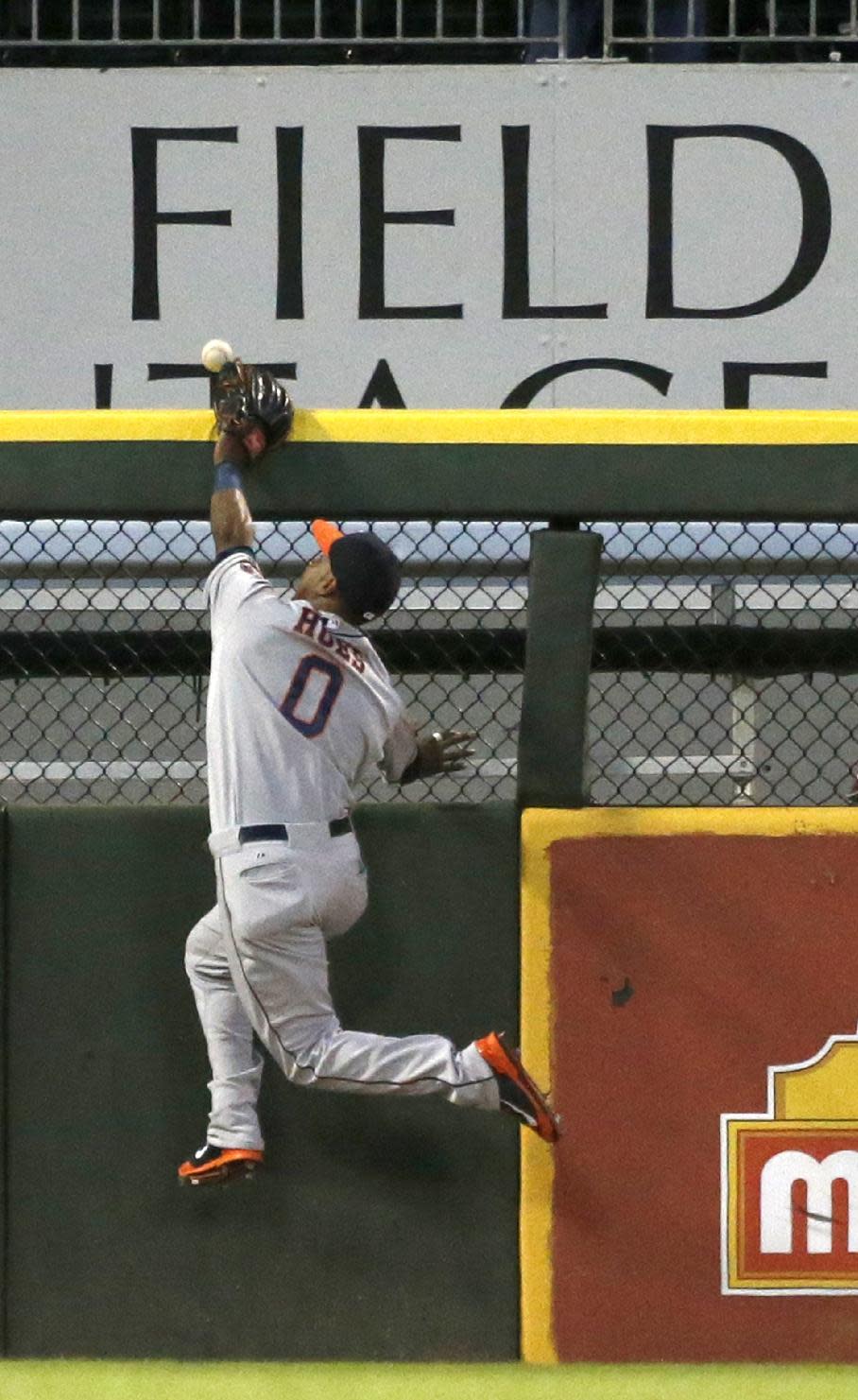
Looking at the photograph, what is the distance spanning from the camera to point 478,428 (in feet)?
13.6

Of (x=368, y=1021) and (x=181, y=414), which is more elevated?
(x=181, y=414)

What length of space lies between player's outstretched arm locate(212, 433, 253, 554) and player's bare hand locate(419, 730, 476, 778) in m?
0.59

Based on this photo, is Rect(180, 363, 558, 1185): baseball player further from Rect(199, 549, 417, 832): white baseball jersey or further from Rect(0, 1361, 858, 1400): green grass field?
Rect(0, 1361, 858, 1400): green grass field

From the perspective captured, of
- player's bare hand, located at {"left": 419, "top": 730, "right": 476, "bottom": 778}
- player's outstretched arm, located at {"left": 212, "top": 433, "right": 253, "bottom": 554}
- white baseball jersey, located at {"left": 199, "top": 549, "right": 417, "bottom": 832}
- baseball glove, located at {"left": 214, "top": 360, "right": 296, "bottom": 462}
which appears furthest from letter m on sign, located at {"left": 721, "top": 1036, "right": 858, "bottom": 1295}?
baseball glove, located at {"left": 214, "top": 360, "right": 296, "bottom": 462}

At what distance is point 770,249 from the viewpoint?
787 cm

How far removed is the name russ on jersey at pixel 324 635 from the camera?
3.98 metres

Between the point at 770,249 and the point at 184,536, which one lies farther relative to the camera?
the point at 770,249

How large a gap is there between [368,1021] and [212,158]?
16.0 ft

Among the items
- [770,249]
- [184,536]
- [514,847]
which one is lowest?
[514,847]

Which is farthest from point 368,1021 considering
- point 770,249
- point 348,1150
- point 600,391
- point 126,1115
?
point 770,249

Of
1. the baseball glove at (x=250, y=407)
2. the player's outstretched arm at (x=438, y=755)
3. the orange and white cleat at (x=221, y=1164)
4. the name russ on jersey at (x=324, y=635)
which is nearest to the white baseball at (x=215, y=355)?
the baseball glove at (x=250, y=407)

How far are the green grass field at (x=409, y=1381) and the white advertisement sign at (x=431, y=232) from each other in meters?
4.64

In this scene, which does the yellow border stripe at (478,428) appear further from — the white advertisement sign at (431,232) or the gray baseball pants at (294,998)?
the white advertisement sign at (431,232)

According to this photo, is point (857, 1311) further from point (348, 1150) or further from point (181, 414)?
point (181, 414)
